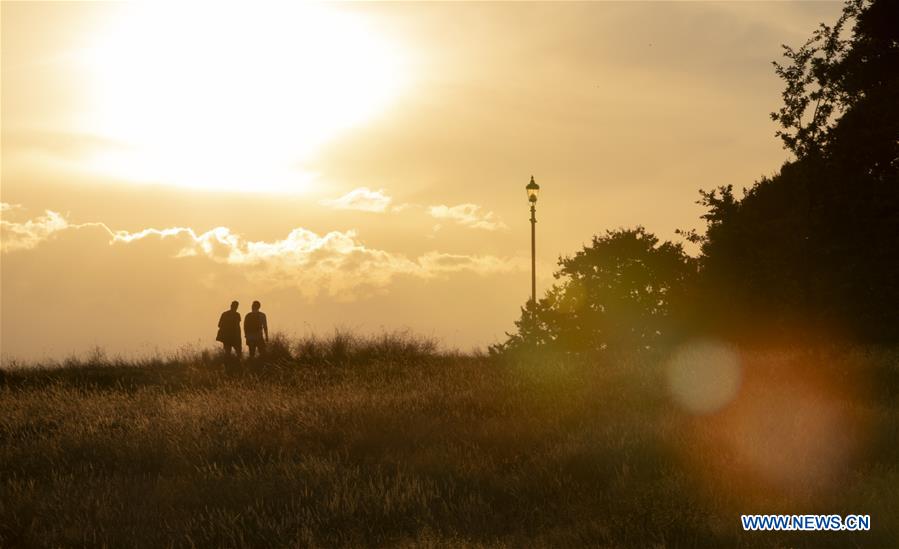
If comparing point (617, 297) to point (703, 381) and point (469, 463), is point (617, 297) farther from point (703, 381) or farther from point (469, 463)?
point (469, 463)

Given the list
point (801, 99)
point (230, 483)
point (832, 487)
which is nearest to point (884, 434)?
point (832, 487)

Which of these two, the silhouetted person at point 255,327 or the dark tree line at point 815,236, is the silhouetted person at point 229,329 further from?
the dark tree line at point 815,236

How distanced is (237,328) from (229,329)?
31 centimetres

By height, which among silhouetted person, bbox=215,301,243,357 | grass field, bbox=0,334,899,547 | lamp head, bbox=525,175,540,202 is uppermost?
lamp head, bbox=525,175,540,202

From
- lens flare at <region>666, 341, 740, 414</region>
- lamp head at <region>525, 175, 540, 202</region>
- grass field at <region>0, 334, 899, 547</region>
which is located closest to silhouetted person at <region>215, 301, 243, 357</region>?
grass field at <region>0, 334, 899, 547</region>

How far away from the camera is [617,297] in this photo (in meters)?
39.1

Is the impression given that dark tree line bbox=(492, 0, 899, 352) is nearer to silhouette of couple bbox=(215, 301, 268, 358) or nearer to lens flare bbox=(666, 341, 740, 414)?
lens flare bbox=(666, 341, 740, 414)

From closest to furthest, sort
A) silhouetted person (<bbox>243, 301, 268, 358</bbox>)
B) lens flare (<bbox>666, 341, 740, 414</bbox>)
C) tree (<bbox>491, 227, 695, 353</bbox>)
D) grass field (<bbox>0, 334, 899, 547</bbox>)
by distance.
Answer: grass field (<bbox>0, 334, 899, 547</bbox>) < lens flare (<bbox>666, 341, 740, 414</bbox>) < silhouetted person (<bbox>243, 301, 268, 358</bbox>) < tree (<bbox>491, 227, 695, 353</bbox>)

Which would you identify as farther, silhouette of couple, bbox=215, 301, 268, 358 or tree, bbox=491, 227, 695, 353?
tree, bbox=491, 227, 695, 353

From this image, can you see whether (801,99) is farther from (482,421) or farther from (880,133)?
(482,421)

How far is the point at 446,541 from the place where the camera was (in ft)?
23.8

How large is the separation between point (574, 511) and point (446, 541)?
1904 millimetres

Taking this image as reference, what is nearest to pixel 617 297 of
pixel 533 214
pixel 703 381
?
pixel 533 214

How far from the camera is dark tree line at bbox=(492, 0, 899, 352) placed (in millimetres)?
19281
